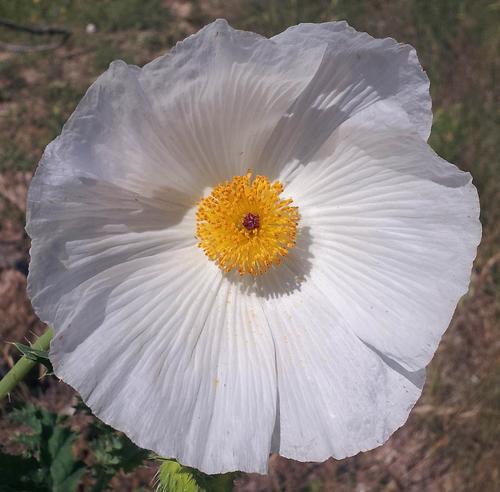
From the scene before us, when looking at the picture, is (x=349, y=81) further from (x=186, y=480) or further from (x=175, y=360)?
(x=186, y=480)

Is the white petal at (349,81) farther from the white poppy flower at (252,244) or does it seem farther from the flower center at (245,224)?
the flower center at (245,224)

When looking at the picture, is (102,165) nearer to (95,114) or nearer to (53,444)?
(95,114)

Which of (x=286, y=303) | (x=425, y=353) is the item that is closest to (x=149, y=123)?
(x=286, y=303)

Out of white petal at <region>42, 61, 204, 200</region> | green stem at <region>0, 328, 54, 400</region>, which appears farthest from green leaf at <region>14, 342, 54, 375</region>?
white petal at <region>42, 61, 204, 200</region>

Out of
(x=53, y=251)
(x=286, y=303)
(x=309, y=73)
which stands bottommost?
(x=53, y=251)

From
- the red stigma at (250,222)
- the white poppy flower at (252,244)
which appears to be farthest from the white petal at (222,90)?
the red stigma at (250,222)

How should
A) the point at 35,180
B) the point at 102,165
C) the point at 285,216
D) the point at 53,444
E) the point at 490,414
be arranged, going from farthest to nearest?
1. the point at 490,414
2. the point at 53,444
3. the point at 285,216
4. the point at 102,165
5. the point at 35,180

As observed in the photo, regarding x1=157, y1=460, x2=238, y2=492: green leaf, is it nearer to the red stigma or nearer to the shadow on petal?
the shadow on petal
